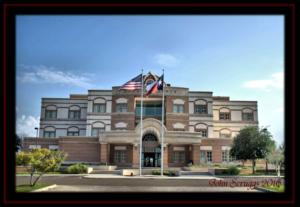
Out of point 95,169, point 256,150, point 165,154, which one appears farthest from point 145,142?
point 256,150

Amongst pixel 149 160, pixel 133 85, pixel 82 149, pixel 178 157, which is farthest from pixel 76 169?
pixel 178 157

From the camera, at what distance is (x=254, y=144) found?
120 feet

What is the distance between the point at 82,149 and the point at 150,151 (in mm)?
9373

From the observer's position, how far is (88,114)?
53750 millimetres

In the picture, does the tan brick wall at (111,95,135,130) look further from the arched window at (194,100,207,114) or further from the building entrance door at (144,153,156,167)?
the arched window at (194,100,207,114)

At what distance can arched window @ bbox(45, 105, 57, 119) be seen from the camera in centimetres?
5694

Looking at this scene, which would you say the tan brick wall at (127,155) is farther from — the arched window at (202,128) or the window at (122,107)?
the arched window at (202,128)

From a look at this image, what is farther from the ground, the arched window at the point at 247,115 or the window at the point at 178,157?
the arched window at the point at 247,115

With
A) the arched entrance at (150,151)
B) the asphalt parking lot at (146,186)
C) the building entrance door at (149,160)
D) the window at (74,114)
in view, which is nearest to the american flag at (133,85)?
the asphalt parking lot at (146,186)

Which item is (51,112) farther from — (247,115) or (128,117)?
(247,115)

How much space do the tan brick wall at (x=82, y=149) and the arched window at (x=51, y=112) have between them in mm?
9676

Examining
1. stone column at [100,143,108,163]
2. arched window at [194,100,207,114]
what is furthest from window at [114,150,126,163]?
arched window at [194,100,207,114]

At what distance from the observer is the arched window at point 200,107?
178ft
